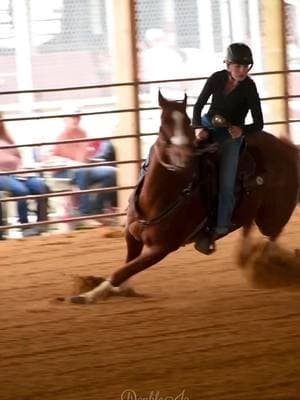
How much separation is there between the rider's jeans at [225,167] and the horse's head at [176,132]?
1.68 ft

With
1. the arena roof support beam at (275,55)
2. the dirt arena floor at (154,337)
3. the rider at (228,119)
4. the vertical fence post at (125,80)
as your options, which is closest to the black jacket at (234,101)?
the rider at (228,119)

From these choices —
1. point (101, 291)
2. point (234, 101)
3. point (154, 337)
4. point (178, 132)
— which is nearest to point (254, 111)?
point (234, 101)

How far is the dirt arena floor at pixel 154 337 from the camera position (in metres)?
4.31

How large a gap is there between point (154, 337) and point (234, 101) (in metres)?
1.82

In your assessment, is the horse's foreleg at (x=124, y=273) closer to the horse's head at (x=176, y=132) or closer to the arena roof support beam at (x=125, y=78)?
the horse's head at (x=176, y=132)

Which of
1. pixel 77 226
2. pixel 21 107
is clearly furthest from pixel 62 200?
pixel 21 107

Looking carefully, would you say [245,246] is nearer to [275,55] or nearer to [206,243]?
[206,243]

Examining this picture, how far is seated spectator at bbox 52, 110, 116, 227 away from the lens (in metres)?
9.70

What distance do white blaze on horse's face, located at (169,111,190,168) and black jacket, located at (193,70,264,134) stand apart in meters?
0.58

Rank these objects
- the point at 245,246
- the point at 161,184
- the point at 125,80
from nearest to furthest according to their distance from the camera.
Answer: the point at 161,184 → the point at 245,246 → the point at 125,80

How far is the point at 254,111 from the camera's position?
6.32 meters

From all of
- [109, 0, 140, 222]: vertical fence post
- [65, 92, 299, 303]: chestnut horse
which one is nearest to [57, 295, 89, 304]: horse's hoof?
[65, 92, 299, 303]: chestnut horse

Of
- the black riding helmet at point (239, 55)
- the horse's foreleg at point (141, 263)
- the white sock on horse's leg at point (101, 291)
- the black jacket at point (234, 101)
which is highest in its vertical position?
the black riding helmet at point (239, 55)

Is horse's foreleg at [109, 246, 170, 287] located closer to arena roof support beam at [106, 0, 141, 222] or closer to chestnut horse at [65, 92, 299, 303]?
chestnut horse at [65, 92, 299, 303]
